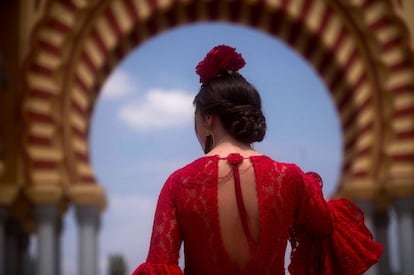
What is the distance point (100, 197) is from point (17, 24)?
1490 millimetres

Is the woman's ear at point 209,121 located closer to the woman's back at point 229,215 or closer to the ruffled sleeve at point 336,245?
the woman's back at point 229,215

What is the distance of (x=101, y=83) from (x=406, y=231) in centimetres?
252

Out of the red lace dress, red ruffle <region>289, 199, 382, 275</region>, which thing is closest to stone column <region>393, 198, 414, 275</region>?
red ruffle <region>289, 199, 382, 275</region>

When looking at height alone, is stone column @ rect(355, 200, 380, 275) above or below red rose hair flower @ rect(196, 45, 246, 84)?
above

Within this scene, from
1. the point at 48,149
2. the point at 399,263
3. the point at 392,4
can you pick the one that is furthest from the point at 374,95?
the point at 48,149

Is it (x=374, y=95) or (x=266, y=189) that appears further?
(x=374, y=95)

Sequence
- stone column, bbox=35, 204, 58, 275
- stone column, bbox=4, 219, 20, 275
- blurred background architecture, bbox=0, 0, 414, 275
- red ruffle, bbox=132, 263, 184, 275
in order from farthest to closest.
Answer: stone column, bbox=4, 219, 20, 275
blurred background architecture, bbox=0, 0, 414, 275
stone column, bbox=35, 204, 58, 275
red ruffle, bbox=132, 263, 184, 275

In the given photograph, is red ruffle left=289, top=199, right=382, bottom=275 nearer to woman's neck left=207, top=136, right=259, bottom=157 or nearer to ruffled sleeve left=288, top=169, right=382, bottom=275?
ruffled sleeve left=288, top=169, right=382, bottom=275

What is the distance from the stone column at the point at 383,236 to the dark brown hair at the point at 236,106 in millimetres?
5289

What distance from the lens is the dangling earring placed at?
1508 millimetres

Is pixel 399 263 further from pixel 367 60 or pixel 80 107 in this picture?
pixel 80 107

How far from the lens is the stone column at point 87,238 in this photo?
5824 mm

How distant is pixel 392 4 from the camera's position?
20.5 ft

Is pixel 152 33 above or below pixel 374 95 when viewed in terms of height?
above
